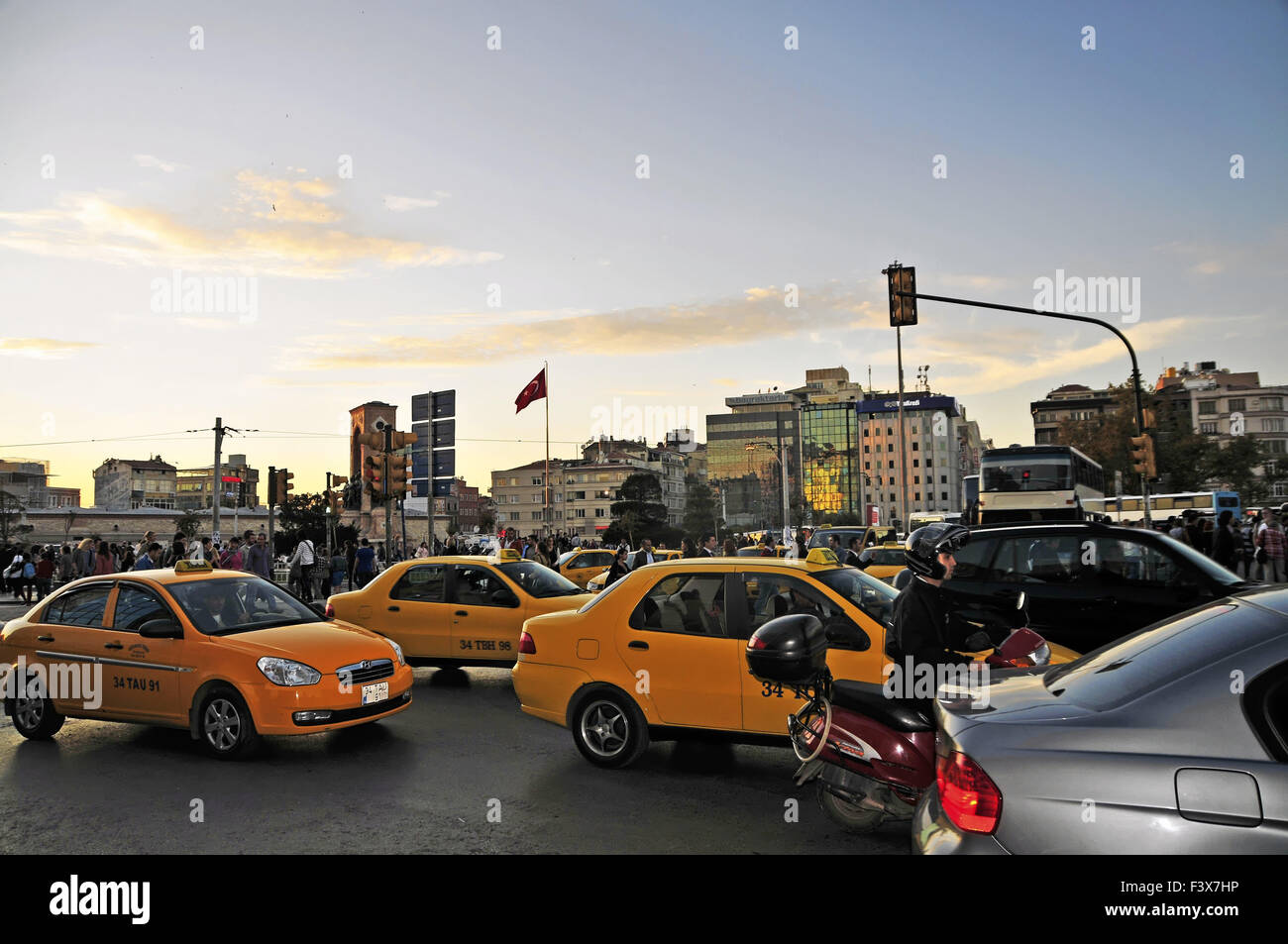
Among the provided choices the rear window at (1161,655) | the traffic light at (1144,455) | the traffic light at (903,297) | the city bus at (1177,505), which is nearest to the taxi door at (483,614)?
the rear window at (1161,655)

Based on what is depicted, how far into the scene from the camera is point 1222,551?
19.1 m

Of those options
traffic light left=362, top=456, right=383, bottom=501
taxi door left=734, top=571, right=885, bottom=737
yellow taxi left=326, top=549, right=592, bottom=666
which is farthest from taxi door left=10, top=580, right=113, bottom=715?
traffic light left=362, top=456, right=383, bottom=501

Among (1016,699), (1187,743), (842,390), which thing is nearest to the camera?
(1187,743)

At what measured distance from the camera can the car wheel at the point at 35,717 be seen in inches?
331

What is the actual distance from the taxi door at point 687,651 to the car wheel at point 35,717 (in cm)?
534

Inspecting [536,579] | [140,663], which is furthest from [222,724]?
[536,579]

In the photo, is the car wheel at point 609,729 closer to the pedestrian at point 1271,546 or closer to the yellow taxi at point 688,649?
the yellow taxi at point 688,649

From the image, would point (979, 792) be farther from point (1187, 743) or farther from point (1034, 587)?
point (1034, 587)

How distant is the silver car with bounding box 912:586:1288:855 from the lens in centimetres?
276

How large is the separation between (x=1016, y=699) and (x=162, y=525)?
126727 mm

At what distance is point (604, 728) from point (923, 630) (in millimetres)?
3161

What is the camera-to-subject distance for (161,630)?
25.6ft

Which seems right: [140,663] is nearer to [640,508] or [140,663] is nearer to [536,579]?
[536,579]
